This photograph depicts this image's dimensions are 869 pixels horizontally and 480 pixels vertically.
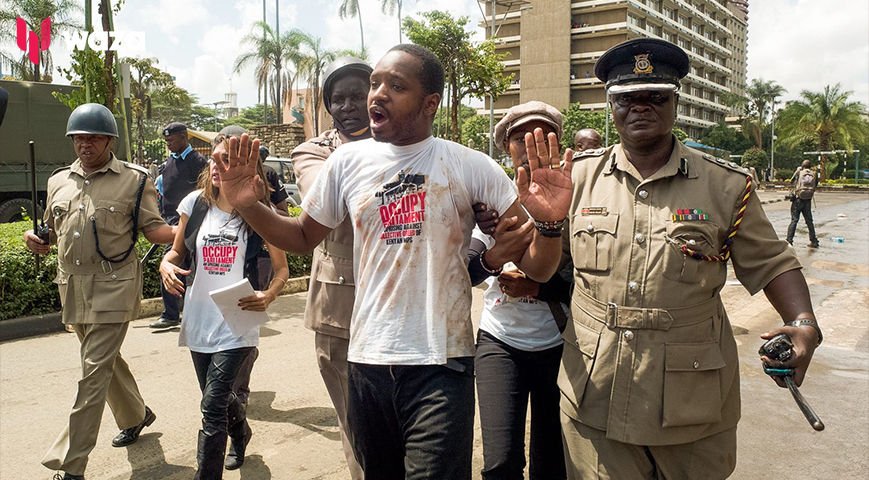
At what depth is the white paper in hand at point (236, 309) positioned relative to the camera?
316cm

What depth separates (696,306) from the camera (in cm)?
218

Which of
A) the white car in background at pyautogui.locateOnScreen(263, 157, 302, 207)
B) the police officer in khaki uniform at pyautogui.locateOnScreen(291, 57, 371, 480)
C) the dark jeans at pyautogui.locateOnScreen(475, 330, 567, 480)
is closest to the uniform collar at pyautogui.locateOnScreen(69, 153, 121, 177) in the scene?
the police officer in khaki uniform at pyautogui.locateOnScreen(291, 57, 371, 480)

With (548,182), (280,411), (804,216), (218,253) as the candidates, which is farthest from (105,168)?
(804,216)

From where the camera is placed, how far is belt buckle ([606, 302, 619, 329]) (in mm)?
2227

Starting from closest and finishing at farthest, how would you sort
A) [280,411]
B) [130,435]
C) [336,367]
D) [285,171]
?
[336,367]
[130,435]
[280,411]
[285,171]

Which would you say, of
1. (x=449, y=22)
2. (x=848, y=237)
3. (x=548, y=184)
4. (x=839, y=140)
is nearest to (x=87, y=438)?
(x=548, y=184)

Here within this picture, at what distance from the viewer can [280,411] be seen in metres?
4.66

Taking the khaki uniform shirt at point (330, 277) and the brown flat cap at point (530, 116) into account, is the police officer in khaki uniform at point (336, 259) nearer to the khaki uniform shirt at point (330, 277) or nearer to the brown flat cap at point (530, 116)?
the khaki uniform shirt at point (330, 277)

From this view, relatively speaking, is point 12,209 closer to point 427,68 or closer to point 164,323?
point 164,323

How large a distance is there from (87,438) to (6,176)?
1022cm

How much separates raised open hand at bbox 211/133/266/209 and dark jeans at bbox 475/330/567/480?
132cm

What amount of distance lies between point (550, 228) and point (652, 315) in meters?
0.45

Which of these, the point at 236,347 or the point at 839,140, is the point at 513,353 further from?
the point at 839,140
